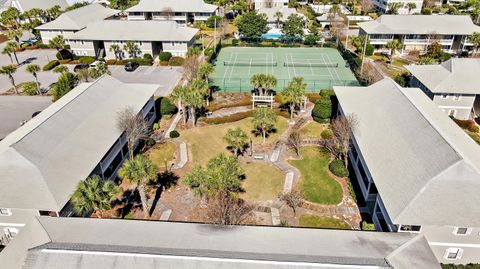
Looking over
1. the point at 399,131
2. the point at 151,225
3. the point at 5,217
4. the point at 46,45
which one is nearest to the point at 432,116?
the point at 399,131

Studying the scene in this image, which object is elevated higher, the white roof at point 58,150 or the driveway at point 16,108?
the white roof at point 58,150

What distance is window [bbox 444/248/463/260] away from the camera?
30922mm

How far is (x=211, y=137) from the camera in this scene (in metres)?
52.4

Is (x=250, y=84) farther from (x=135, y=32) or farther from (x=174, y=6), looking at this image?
(x=174, y=6)

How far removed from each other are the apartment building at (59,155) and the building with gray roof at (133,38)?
38.8 meters

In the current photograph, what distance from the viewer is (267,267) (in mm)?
24656

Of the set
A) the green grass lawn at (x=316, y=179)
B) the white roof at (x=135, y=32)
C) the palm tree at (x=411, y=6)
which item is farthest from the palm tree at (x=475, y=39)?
the white roof at (x=135, y=32)

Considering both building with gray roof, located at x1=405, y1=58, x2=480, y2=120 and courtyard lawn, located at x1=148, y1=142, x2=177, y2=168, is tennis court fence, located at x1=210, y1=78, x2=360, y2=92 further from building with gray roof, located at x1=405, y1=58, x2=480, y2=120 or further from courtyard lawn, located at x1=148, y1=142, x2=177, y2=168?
courtyard lawn, located at x1=148, y1=142, x2=177, y2=168

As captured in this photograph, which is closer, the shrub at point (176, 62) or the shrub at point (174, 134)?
the shrub at point (174, 134)

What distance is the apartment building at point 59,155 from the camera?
31719mm

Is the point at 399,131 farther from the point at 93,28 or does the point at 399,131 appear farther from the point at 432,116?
A: the point at 93,28

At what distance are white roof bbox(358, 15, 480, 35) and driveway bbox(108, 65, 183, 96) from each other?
48969 millimetres

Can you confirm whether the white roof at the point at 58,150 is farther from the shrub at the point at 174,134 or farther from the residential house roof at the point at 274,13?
the residential house roof at the point at 274,13

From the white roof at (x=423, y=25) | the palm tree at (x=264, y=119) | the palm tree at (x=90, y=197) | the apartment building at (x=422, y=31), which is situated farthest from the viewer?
the white roof at (x=423, y=25)
